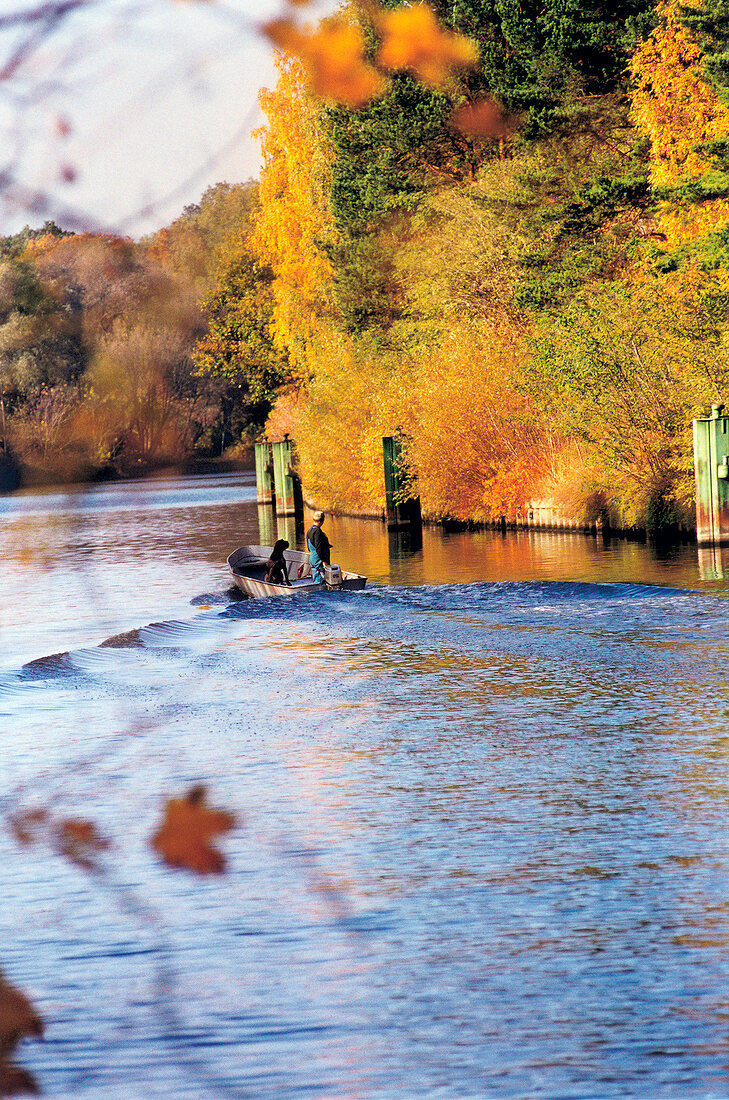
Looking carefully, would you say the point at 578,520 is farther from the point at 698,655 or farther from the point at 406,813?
the point at 406,813

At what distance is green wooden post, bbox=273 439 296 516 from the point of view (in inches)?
1769

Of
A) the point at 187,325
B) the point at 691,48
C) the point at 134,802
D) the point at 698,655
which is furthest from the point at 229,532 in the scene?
the point at 187,325

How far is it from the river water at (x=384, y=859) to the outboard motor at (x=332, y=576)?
7.79 ft

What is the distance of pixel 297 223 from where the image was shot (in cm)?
5119

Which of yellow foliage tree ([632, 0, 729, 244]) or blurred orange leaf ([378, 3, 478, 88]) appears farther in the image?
yellow foliage tree ([632, 0, 729, 244])

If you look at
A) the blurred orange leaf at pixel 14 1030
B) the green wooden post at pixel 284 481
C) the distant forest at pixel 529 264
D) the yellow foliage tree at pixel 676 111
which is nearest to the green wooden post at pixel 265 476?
the green wooden post at pixel 284 481

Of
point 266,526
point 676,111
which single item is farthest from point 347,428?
point 676,111

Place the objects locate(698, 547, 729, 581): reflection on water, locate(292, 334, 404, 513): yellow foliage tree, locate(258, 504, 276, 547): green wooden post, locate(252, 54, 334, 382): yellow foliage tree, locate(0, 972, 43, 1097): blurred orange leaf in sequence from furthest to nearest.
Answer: locate(252, 54, 334, 382): yellow foliage tree < locate(292, 334, 404, 513): yellow foliage tree < locate(258, 504, 276, 547): green wooden post < locate(698, 547, 729, 581): reflection on water < locate(0, 972, 43, 1097): blurred orange leaf

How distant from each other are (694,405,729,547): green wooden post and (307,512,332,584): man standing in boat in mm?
7429

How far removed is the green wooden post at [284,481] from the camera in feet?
147

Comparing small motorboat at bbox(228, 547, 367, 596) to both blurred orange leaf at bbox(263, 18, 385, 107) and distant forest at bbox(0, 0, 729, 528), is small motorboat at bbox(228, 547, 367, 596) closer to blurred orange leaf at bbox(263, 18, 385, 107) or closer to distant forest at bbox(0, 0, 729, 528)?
distant forest at bbox(0, 0, 729, 528)

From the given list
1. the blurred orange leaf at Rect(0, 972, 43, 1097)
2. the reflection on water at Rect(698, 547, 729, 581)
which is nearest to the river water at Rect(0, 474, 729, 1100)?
the blurred orange leaf at Rect(0, 972, 43, 1097)

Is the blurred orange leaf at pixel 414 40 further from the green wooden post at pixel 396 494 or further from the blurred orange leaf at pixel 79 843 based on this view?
the green wooden post at pixel 396 494

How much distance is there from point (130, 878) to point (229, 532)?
103 ft
